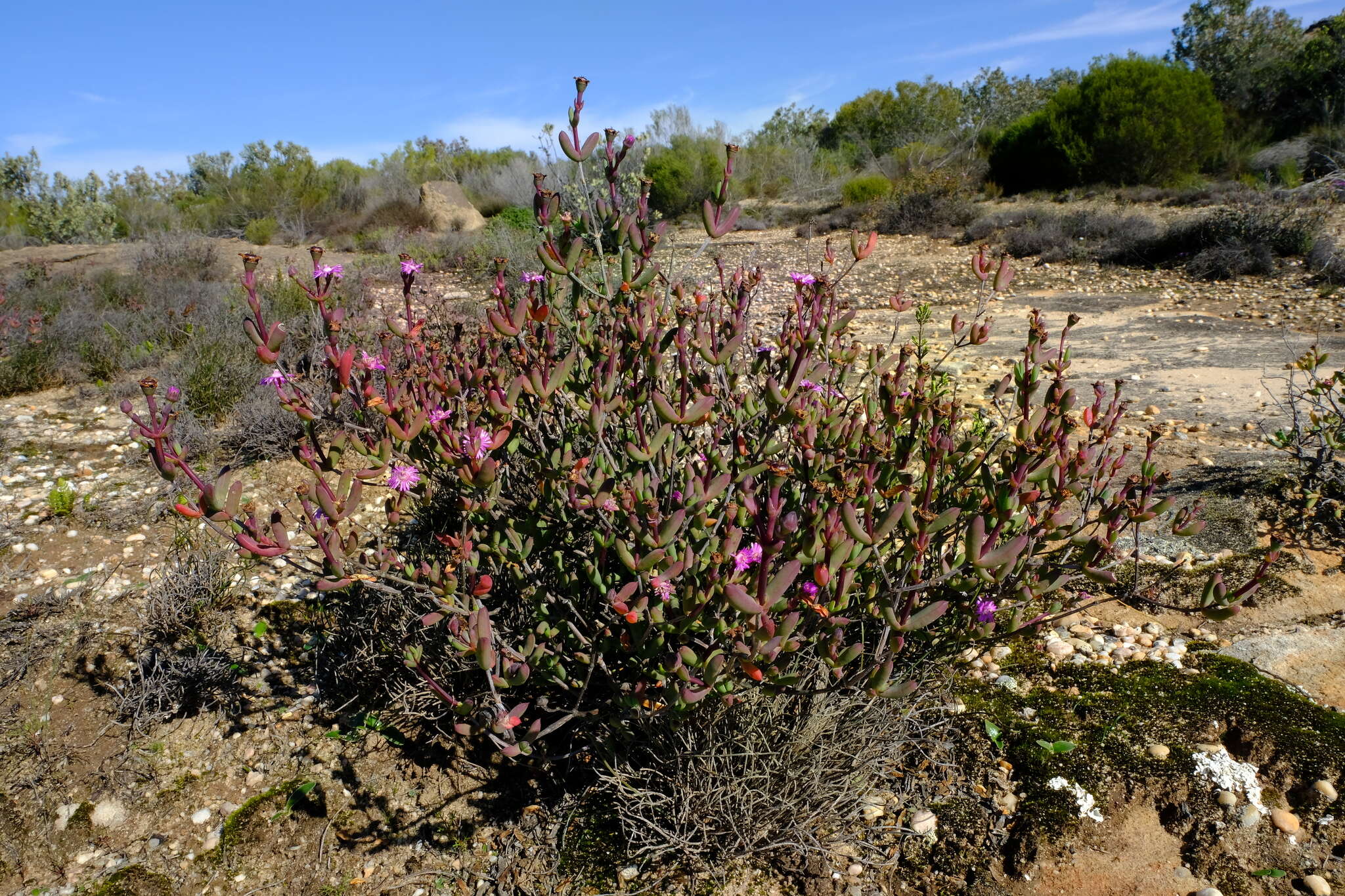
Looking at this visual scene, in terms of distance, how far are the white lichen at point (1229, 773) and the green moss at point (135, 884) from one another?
2.83m

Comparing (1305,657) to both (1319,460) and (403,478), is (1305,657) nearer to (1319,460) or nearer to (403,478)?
(1319,460)

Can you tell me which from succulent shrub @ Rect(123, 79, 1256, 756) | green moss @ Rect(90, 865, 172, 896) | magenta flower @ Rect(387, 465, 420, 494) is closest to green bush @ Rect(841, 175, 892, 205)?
succulent shrub @ Rect(123, 79, 1256, 756)

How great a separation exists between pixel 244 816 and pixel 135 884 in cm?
29

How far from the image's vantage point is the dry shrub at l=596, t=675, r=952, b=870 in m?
1.91

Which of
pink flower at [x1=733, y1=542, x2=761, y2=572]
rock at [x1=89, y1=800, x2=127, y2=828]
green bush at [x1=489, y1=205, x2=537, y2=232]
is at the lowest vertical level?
rock at [x1=89, y1=800, x2=127, y2=828]

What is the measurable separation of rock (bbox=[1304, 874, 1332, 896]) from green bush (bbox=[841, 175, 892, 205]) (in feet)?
55.2

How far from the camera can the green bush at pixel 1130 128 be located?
1644 centimetres

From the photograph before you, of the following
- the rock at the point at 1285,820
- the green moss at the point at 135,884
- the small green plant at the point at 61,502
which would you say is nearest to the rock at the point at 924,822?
the rock at the point at 1285,820

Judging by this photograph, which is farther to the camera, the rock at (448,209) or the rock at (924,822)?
the rock at (448,209)

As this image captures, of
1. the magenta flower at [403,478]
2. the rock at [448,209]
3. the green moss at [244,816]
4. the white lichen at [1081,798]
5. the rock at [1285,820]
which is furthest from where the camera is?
the rock at [448,209]

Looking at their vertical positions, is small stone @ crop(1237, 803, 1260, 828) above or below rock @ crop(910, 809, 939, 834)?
above

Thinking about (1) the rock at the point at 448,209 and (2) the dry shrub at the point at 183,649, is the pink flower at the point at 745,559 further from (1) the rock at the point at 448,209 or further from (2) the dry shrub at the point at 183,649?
(1) the rock at the point at 448,209

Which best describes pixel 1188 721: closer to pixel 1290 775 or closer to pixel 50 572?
pixel 1290 775

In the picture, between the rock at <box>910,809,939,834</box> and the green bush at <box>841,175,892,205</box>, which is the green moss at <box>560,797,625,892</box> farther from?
the green bush at <box>841,175,892,205</box>
